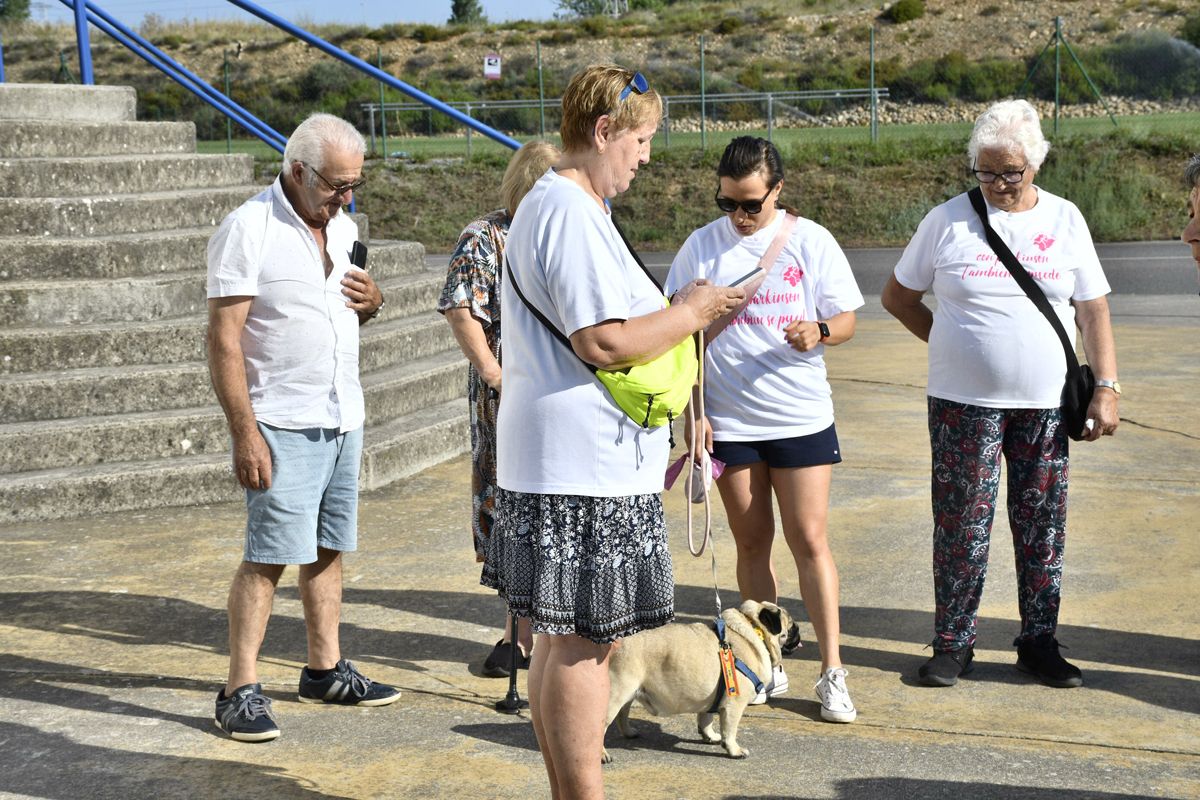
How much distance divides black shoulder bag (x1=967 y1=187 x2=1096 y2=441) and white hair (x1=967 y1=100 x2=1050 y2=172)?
23 centimetres

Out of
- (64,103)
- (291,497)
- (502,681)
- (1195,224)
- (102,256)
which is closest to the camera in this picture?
(1195,224)

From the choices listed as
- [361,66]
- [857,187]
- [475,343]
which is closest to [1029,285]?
[475,343]

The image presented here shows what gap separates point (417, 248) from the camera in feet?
30.7

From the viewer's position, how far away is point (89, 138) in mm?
8164

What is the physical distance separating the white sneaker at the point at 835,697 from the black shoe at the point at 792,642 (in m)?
0.32

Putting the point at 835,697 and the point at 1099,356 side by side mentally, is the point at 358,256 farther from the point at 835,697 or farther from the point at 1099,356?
the point at 1099,356

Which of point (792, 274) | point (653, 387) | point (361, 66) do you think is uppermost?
point (361, 66)

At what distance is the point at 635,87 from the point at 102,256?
5.18 meters

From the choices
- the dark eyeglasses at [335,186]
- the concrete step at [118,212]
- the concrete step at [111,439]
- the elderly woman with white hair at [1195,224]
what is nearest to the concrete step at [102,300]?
the concrete step at [118,212]

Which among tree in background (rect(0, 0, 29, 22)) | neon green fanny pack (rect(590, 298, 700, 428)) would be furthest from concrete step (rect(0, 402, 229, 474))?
tree in background (rect(0, 0, 29, 22))

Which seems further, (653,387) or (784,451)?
(784,451)

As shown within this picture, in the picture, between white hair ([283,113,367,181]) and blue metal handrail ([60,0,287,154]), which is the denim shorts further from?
blue metal handrail ([60,0,287,154])

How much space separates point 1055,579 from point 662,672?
1.49 m

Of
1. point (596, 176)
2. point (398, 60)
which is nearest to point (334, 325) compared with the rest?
point (596, 176)
